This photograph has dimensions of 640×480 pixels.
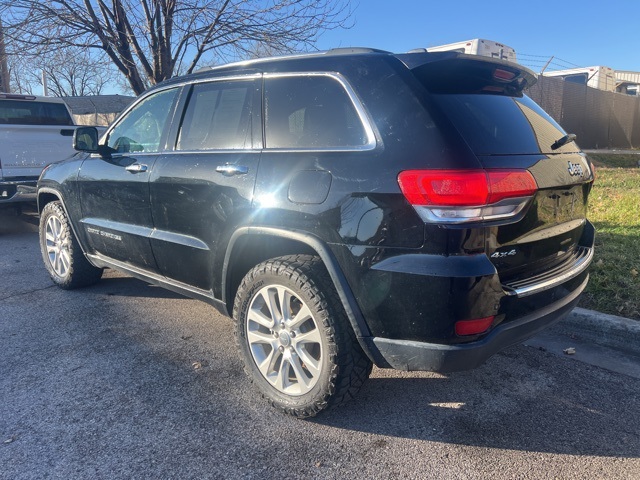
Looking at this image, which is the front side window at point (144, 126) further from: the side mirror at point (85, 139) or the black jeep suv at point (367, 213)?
the black jeep suv at point (367, 213)

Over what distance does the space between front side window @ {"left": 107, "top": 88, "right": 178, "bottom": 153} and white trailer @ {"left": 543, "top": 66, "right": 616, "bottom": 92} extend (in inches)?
801

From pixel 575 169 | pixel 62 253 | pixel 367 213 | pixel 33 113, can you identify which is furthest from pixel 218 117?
pixel 33 113

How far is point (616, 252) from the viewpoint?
4980 millimetres

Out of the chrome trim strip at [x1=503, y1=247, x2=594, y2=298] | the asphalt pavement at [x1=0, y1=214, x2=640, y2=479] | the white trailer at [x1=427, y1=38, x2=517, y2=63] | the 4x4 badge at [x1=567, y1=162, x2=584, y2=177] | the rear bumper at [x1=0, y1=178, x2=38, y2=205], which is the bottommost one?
the asphalt pavement at [x1=0, y1=214, x2=640, y2=479]

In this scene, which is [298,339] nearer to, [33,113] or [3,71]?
[33,113]

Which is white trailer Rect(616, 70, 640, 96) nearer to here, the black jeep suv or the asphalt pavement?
the asphalt pavement

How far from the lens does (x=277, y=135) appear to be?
2895 mm

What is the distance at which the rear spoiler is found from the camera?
2.47 meters

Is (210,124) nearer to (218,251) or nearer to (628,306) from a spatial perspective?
(218,251)

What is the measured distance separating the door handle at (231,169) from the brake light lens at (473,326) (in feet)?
4.74

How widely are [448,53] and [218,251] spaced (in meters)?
1.68

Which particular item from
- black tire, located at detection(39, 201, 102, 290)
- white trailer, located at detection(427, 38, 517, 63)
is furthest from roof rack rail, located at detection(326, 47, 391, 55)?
white trailer, located at detection(427, 38, 517, 63)

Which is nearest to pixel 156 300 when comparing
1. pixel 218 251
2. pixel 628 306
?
pixel 218 251

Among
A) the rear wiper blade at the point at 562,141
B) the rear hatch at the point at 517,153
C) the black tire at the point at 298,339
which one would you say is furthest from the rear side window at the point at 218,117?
the rear wiper blade at the point at 562,141
